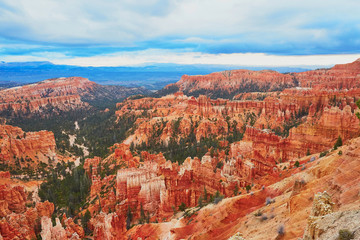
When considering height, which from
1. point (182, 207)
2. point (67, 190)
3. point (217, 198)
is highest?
point (217, 198)

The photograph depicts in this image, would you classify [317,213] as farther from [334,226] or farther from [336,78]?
[336,78]

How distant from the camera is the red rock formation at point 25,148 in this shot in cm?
6347

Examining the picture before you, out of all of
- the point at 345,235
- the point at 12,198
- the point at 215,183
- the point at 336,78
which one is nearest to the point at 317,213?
the point at 345,235

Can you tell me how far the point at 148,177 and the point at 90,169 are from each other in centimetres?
2565

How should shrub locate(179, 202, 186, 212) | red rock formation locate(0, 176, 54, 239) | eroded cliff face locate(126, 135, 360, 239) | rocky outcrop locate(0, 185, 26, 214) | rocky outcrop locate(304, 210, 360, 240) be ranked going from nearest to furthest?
rocky outcrop locate(304, 210, 360, 240) → eroded cliff face locate(126, 135, 360, 239) → red rock formation locate(0, 176, 54, 239) → shrub locate(179, 202, 186, 212) → rocky outcrop locate(0, 185, 26, 214)

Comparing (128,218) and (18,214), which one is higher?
(18,214)

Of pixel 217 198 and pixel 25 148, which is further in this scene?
Result: pixel 25 148

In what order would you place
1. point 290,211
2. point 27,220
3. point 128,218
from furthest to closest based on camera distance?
point 128,218
point 27,220
point 290,211

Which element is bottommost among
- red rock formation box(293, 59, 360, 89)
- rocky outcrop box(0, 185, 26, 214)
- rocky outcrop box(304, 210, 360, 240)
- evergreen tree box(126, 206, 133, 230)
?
evergreen tree box(126, 206, 133, 230)

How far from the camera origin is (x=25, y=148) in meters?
69.2

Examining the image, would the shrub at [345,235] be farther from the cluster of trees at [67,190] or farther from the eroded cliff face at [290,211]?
the cluster of trees at [67,190]

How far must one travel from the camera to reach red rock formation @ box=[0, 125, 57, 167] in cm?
6347

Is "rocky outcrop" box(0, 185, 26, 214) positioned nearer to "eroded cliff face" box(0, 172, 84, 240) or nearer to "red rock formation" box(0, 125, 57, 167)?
"eroded cliff face" box(0, 172, 84, 240)

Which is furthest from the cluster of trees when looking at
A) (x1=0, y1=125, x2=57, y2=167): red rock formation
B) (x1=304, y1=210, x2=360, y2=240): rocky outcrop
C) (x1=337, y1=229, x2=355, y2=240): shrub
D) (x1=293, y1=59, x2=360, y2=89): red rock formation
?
(x1=293, y1=59, x2=360, y2=89): red rock formation
